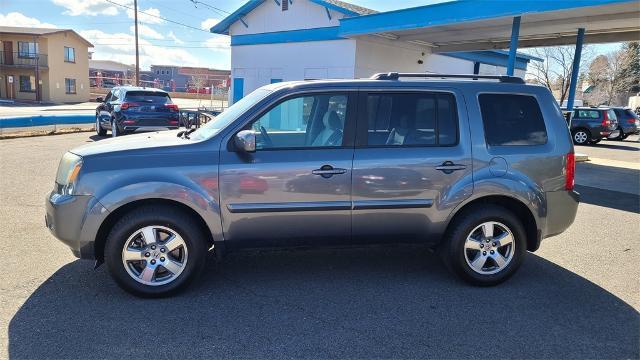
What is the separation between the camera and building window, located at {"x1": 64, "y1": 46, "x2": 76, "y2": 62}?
4851 cm

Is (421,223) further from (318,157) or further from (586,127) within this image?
(586,127)

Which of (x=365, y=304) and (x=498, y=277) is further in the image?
(x=498, y=277)

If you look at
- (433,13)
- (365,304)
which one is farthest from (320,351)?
(433,13)

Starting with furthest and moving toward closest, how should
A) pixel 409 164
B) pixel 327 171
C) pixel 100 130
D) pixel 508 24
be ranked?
pixel 100 130
pixel 508 24
pixel 409 164
pixel 327 171

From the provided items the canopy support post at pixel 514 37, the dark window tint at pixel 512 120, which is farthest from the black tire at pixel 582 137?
the dark window tint at pixel 512 120

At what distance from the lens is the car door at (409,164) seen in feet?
13.1

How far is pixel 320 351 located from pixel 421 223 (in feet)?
5.08

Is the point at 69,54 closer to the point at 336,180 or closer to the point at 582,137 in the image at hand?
the point at 582,137

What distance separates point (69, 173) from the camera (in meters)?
3.81

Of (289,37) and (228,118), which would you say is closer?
(228,118)

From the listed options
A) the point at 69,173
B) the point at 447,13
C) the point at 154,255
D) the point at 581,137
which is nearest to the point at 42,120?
the point at 447,13

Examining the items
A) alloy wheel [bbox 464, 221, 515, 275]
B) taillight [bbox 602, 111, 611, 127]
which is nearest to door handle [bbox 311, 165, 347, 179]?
alloy wheel [bbox 464, 221, 515, 275]

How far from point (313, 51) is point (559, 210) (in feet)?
46.5

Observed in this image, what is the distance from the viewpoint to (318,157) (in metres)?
3.92
